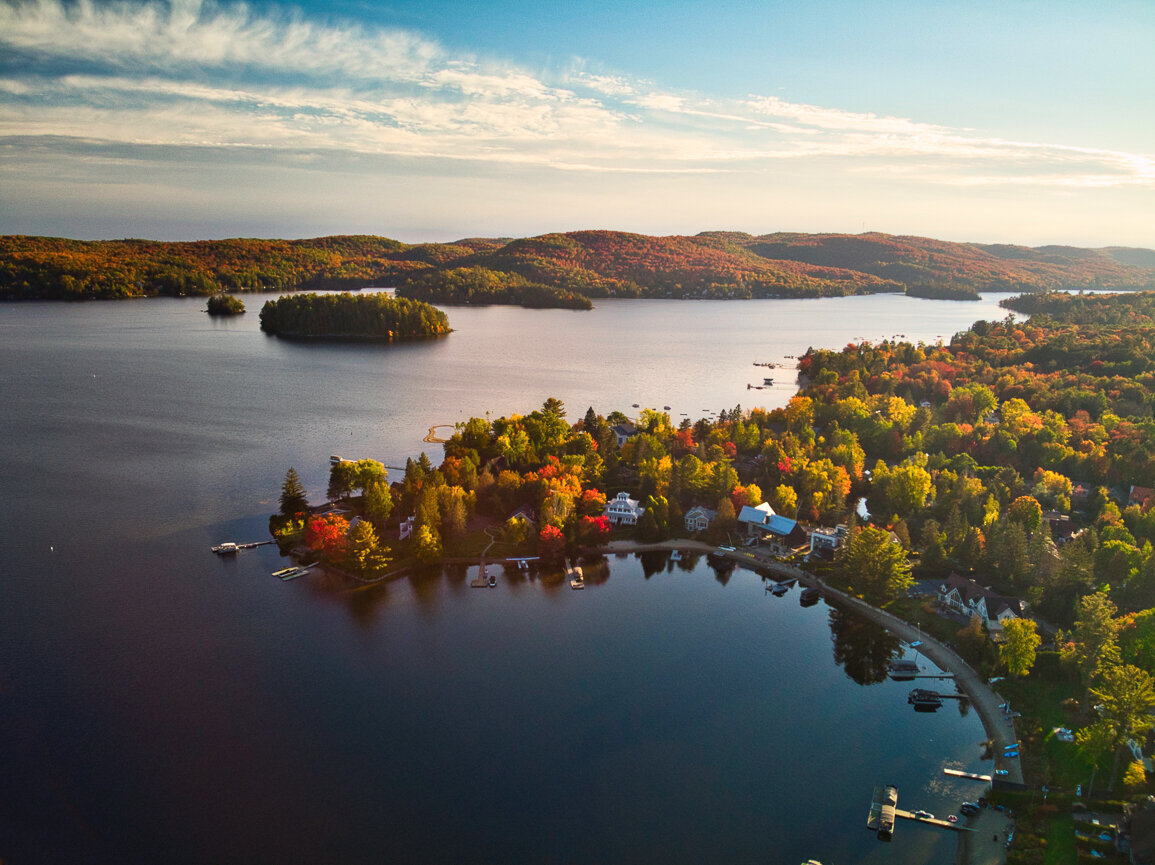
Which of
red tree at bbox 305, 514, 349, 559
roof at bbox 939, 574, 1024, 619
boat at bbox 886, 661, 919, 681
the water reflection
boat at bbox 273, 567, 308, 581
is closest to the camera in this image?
boat at bbox 886, 661, 919, 681

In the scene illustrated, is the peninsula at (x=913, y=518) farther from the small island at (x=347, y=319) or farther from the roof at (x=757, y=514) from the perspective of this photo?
the small island at (x=347, y=319)

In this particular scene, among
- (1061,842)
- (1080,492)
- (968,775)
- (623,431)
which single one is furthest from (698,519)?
(1080,492)

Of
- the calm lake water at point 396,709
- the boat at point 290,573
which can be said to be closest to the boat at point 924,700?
the calm lake water at point 396,709

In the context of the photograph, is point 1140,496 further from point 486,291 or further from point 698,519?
point 486,291

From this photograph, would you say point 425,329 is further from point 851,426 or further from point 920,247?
point 920,247

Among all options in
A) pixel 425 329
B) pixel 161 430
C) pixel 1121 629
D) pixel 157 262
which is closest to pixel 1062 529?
pixel 1121 629

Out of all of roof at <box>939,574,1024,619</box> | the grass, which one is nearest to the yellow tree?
roof at <box>939,574,1024,619</box>

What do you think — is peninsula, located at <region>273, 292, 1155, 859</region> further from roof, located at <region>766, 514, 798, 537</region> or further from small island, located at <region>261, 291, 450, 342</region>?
small island, located at <region>261, 291, 450, 342</region>
